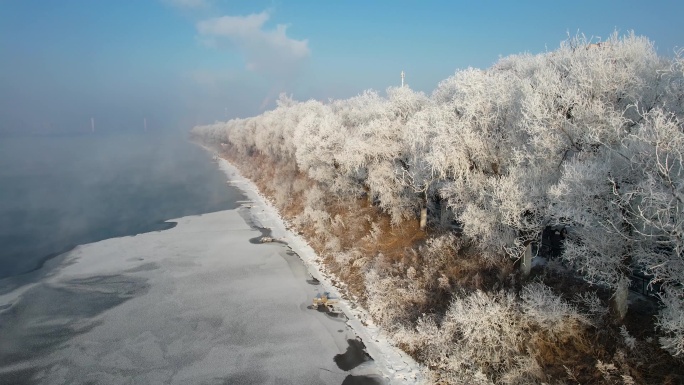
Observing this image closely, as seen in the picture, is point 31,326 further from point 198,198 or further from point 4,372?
point 198,198

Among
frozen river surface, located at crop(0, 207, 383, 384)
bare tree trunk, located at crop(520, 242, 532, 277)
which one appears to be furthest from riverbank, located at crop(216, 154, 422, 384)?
bare tree trunk, located at crop(520, 242, 532, 277)

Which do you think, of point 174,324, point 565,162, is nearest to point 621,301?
point 565,162

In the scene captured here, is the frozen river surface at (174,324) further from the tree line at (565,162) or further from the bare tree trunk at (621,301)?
the bare tree trunk at (621,301)

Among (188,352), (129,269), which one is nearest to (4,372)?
(188,352)

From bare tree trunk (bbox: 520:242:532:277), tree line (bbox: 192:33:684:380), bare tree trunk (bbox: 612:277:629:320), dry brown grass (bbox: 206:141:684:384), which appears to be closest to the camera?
tree line (bbox: 192:33:684:380)

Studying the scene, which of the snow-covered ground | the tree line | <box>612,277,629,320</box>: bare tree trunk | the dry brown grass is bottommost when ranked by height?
the snow-covered ground

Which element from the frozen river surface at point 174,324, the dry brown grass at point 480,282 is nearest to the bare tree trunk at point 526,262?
the dry brown grass at point 480,282

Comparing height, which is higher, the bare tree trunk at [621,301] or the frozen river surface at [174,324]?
the bare tree trunk at [621,301]

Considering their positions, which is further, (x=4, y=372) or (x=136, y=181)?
(x=136, y=181)

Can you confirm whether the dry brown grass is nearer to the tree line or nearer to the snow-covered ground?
the tree line
